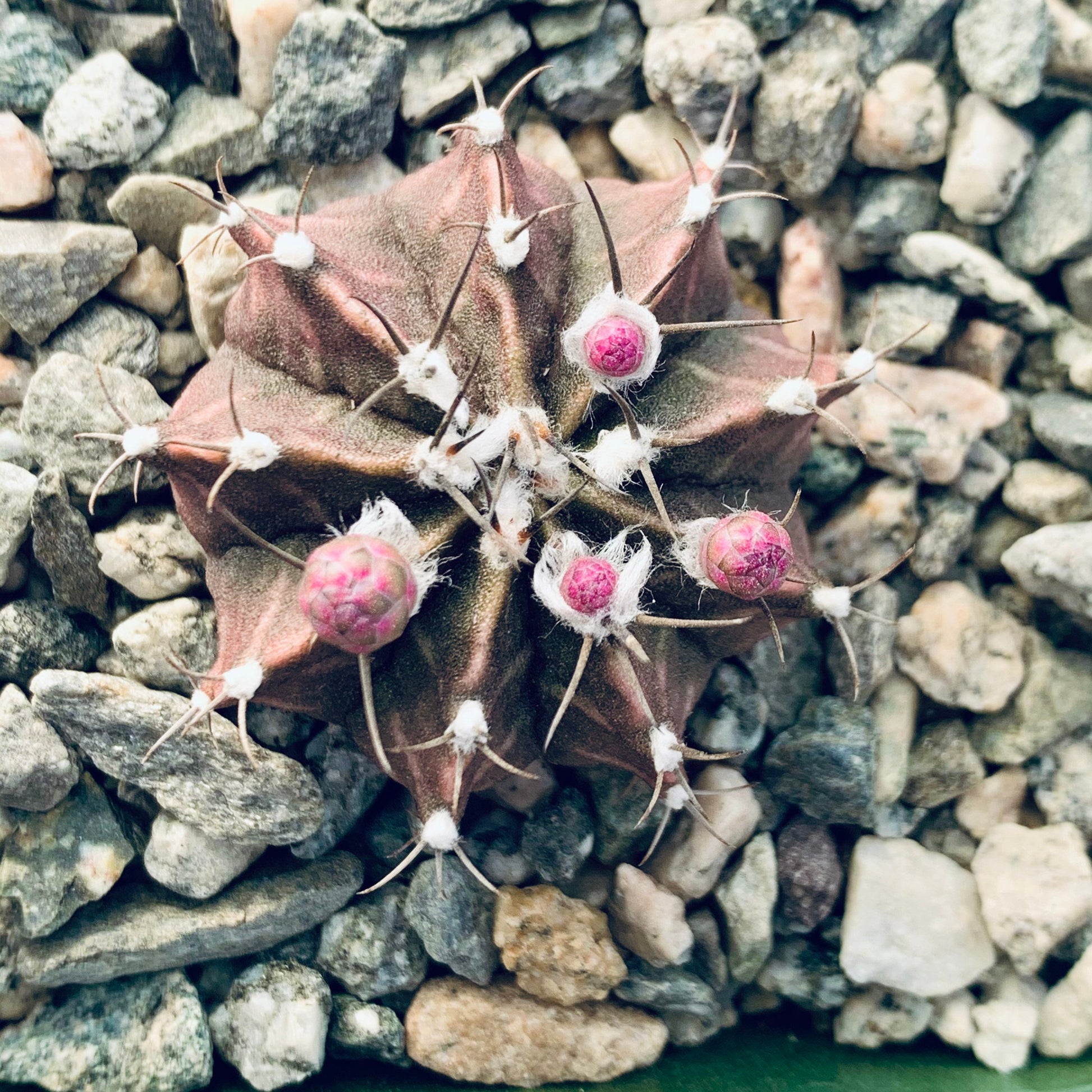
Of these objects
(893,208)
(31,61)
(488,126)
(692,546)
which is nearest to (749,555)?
(692,546)

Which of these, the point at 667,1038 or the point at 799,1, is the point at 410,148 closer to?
the point at 799,1

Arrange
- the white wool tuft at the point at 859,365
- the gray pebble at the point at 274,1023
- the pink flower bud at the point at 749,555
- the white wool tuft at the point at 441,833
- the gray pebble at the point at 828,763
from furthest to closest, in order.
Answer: the gray pebble at the point at 828,763, the gray pebble at the point at 274,1023, the white wool tuft at the point at 859,365, the white wool tuft at the point at 441,833, the pink flower bud at the point at 749,555

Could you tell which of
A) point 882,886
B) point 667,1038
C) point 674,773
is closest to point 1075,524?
point 882,886

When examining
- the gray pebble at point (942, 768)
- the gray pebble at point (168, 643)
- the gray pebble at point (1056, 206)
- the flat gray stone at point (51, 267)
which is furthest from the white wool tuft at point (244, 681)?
the gray pebble at point (1056, 206)

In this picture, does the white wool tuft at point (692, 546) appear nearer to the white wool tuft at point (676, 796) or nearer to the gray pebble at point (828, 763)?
the white wool tuft at point (676, 796)

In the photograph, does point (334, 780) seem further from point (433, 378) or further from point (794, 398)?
point (794, 398)

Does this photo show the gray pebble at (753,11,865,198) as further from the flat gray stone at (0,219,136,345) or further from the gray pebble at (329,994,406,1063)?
the gray pebble at (329,994,406,1063)
